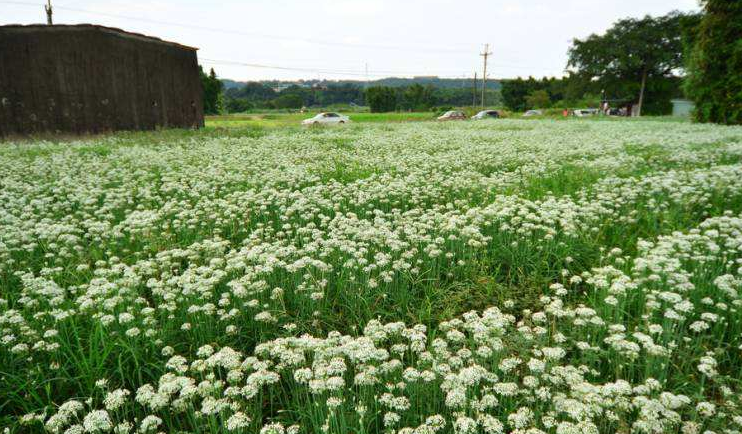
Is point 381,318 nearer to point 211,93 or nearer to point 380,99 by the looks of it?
point 211,93

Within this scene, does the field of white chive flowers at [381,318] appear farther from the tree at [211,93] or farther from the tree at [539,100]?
the tree at [539,100]

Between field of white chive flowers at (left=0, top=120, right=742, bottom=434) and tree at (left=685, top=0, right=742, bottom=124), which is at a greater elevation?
tree at (left=685, top=0, right=742, bottom=124)

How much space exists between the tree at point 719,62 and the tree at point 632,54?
44.7 meters

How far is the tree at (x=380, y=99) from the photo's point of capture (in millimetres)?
A: 105938

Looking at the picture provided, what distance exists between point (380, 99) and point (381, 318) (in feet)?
351

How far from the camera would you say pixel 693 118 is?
87.1ft

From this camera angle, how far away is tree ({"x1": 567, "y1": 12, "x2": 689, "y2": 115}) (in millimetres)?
61469

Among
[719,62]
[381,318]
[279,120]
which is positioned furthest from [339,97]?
[381,318]

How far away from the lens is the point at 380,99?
107 metres

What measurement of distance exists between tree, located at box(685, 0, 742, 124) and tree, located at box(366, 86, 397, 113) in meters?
85.3

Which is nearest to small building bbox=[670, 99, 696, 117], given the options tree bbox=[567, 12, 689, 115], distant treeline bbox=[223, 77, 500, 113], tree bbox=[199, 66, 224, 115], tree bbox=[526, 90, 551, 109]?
tree bbox=[567, 12, 689, 115]

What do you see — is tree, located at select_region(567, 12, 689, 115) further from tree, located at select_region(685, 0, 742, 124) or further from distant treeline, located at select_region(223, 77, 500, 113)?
distant treeline, located at select_region(223, 77, 500, 113)

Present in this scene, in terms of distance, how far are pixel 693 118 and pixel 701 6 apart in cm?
674

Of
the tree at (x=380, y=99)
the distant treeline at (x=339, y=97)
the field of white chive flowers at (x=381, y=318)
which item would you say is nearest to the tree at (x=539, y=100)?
the tree at (x=380, y=99)
